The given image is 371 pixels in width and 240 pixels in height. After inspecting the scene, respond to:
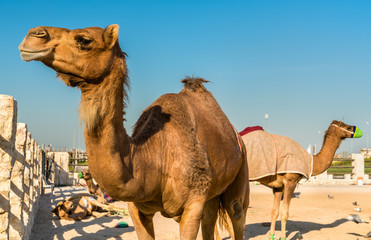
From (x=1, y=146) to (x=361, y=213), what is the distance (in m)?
11.4

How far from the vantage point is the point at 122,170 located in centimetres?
315

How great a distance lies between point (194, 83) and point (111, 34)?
6.87 feet

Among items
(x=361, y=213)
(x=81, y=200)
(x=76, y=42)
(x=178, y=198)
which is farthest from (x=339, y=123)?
(x=76, y=42)

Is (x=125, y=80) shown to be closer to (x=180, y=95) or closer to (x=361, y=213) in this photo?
(x=180, y=95)

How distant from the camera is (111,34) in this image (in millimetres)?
3043

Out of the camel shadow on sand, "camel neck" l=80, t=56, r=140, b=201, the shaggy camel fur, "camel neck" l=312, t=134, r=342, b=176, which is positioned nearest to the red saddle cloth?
"camel neck" l=312, t=134, r=342, b=176

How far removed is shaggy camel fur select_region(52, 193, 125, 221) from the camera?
33.6ft

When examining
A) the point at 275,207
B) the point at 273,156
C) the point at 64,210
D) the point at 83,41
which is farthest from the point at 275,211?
the point at 83,41

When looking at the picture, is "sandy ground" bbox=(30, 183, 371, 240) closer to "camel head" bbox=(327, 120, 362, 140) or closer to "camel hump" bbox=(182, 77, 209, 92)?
"camel head" bbox=(327, 120, 362, 140)

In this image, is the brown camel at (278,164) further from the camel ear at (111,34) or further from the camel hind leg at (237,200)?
the camel ear at (111,34)

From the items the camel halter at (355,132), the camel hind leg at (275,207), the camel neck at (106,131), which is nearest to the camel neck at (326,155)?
the camel halter at (355,132)

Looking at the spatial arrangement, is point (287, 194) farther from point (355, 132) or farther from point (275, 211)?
point (355, 132)

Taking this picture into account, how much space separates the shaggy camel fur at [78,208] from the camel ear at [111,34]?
7.92 metres

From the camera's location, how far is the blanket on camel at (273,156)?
355 inches
